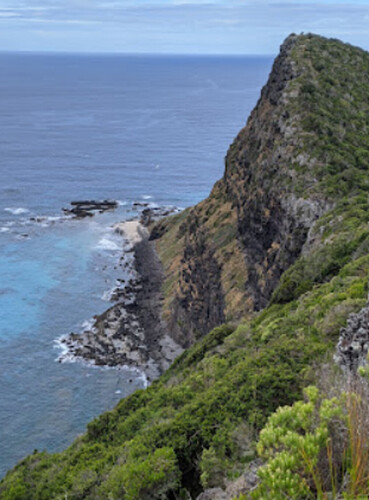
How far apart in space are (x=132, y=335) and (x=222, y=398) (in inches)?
1801

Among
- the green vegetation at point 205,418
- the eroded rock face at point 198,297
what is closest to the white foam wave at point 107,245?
the eroded rock face at point 198,297

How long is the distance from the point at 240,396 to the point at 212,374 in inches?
225

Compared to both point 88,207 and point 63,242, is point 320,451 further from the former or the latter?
point 88,207

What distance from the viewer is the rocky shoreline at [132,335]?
59844 millimetres

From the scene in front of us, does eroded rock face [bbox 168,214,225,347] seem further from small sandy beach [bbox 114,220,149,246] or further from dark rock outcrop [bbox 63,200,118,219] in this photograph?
dark rock outcrop [bbox 63,200,118,219]

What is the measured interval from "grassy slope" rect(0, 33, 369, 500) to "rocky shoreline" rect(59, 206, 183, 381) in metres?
22.5

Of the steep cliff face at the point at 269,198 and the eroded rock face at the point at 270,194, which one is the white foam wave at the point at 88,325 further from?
the eroded rock face at the point at 270,194

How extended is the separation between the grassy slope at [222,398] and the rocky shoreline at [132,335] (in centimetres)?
2249

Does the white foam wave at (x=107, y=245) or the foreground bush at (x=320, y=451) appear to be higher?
the foreground bush at (x=320, y=451)

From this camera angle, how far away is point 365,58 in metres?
74.4

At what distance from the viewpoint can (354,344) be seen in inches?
605

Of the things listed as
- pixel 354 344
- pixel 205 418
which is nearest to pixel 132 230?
pixel 205 418

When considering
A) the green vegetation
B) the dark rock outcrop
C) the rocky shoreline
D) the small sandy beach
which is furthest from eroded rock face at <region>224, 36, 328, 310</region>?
the dark rock outcrop

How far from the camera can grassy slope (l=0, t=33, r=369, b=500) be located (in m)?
17.1
